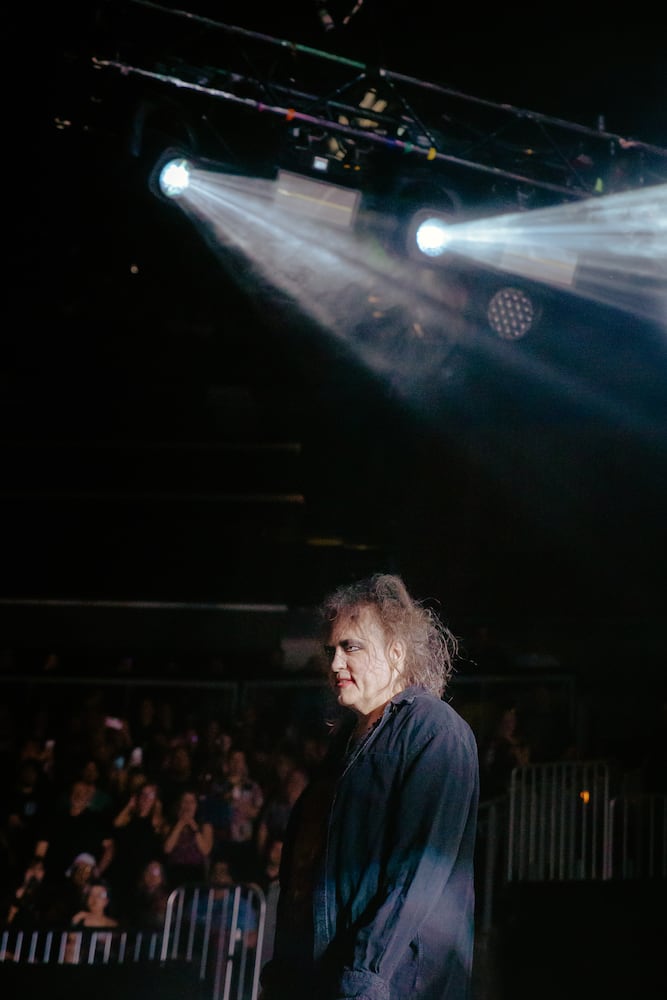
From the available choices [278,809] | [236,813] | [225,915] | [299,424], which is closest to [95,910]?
[225,915]

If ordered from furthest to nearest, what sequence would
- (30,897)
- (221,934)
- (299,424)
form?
(299,424)
(30,897)
(221,934)

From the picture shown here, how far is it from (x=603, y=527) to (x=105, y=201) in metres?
5.06

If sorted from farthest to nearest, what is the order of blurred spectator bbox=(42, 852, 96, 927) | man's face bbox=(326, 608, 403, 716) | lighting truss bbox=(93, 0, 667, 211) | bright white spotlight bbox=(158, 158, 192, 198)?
blurred spectator bbox=(42, 852, 96, 927) < bright white spotlight bbox=(158, 158, 192, 198) < lighting truss bbox=(93, 0, 667, 211) < man's face bbox=(326, 608, 403, 716)

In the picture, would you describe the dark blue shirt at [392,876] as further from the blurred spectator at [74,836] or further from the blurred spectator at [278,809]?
the blurred spectator at [74,836]

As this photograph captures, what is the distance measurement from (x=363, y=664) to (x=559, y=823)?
192 inches

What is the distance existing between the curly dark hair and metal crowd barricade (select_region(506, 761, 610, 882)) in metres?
4.25

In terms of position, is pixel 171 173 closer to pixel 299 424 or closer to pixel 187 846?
pixel 299 424

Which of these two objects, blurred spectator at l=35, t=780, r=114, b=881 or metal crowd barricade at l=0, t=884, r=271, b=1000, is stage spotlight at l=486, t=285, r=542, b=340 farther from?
blurred spectator at l=35, t=780, r=114, b=881

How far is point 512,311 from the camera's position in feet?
24.2

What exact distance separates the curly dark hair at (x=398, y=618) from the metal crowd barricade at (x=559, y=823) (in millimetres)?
4250

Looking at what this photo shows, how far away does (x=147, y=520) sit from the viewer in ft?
34.6

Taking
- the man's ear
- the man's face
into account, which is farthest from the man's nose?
the man's ear

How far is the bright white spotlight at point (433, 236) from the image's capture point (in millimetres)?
6366

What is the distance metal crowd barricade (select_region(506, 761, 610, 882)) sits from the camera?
650 cm
